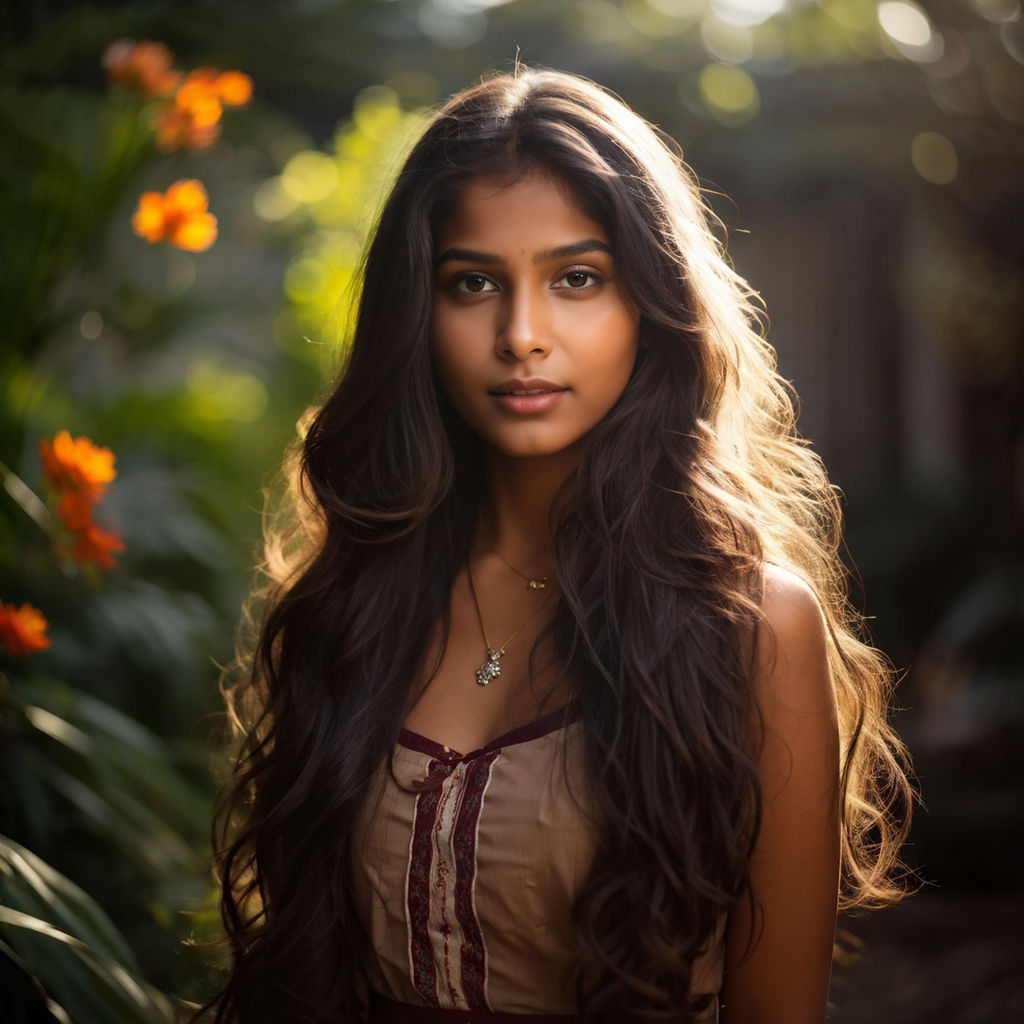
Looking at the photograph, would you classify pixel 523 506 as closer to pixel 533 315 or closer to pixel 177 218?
pixel 533 315

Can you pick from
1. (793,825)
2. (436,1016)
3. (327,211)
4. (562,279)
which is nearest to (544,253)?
(562,279)

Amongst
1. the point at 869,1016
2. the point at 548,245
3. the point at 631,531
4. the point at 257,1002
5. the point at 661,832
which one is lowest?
the point at 869,1016

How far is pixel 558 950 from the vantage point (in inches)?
58.2

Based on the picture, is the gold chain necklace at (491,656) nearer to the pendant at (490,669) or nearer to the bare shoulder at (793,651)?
the pendant at (490,669)

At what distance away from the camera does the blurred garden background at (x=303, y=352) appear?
2.44 meters

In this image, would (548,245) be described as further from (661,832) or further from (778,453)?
(661,832)

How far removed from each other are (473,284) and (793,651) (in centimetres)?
67

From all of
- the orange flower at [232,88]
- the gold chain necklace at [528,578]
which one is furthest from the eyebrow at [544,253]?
the orange flower at [232,88]

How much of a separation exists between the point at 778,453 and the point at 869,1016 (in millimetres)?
2279

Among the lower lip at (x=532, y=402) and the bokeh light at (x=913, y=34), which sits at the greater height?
the bokeh light at (x=913, y=34)

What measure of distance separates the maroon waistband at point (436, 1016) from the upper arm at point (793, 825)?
0.26 metres

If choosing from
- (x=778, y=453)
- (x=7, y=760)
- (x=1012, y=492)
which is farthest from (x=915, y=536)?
(x=7, y=760)

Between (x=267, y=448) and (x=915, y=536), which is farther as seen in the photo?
(x=915, y=536)

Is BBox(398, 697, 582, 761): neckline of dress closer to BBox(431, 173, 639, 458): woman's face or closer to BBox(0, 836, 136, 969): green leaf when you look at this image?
BBox(431, 173, 639, 458): woman's face
